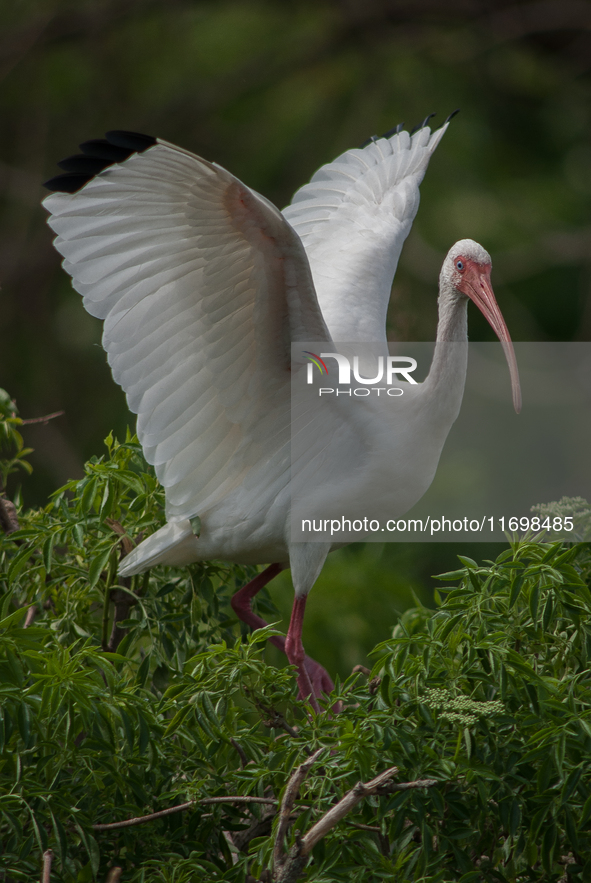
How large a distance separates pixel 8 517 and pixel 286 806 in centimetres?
128

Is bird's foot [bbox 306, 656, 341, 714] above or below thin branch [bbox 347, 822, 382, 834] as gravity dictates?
below

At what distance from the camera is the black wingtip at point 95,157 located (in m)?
2.12

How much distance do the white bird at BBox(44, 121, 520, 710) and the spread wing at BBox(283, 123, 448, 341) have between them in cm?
2

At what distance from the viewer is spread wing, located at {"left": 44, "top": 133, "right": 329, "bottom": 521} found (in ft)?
7.27

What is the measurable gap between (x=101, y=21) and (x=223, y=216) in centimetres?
695

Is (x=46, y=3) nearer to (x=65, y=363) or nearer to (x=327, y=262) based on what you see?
(x=65, y=363)

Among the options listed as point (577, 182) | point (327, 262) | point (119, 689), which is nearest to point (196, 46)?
point (577, 182)

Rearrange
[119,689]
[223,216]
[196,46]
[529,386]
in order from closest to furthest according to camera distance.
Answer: [119,689], [223,216], [529,386], [196,46]

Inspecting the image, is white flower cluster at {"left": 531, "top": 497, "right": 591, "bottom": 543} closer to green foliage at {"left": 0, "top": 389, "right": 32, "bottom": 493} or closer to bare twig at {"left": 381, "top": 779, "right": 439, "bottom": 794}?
bare twig at {"left": 381, "top": 779, "right": 439, "bottom": 794}

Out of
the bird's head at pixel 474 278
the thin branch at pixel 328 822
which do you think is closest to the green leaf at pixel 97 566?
the thin branch at pixel 328 822

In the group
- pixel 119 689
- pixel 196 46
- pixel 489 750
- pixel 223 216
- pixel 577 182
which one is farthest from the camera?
pixel 196 46

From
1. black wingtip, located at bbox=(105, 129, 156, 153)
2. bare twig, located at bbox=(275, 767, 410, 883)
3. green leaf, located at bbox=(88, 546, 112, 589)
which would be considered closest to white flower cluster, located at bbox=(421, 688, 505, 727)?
bare twig, located at bbox=(275, 767, 410, 883)

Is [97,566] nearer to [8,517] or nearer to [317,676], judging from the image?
[8,517]

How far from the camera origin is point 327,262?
339 cm
